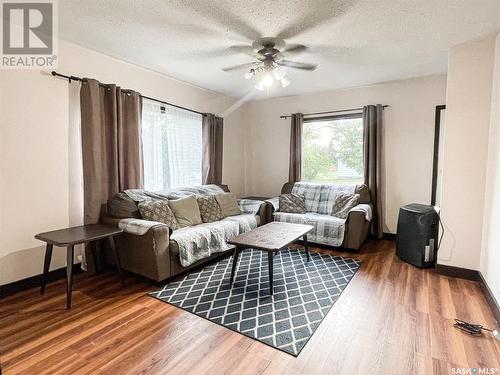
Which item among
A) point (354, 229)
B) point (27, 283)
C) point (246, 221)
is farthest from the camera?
point (246, 221)

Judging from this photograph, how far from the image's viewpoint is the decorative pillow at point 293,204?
4133 millimetres

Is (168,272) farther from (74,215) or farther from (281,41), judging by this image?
(281,41)

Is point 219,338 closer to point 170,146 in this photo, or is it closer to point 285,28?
point 285,28

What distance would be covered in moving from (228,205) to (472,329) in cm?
285

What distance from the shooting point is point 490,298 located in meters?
2.26

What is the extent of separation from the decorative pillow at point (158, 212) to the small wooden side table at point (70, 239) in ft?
1.13

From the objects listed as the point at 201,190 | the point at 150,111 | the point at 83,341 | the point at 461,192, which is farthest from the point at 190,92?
the point at 461,192

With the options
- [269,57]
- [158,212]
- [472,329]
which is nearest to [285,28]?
[269,57]

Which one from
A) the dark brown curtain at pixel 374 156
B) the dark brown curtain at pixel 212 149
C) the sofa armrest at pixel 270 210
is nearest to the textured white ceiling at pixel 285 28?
the dark brown curtain at pixel 374 156

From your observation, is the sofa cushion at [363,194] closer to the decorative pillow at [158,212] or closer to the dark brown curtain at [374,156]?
the dark brown curtain at [374,156]

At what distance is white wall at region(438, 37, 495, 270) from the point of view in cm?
258

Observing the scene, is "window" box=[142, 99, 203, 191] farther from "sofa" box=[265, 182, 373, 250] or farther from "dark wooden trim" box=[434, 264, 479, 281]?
"dark wooden trim" box=[434, 264, 479, 281]

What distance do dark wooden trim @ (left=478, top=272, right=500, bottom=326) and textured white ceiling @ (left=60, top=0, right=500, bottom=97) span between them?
226 cm

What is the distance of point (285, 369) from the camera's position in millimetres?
1561
